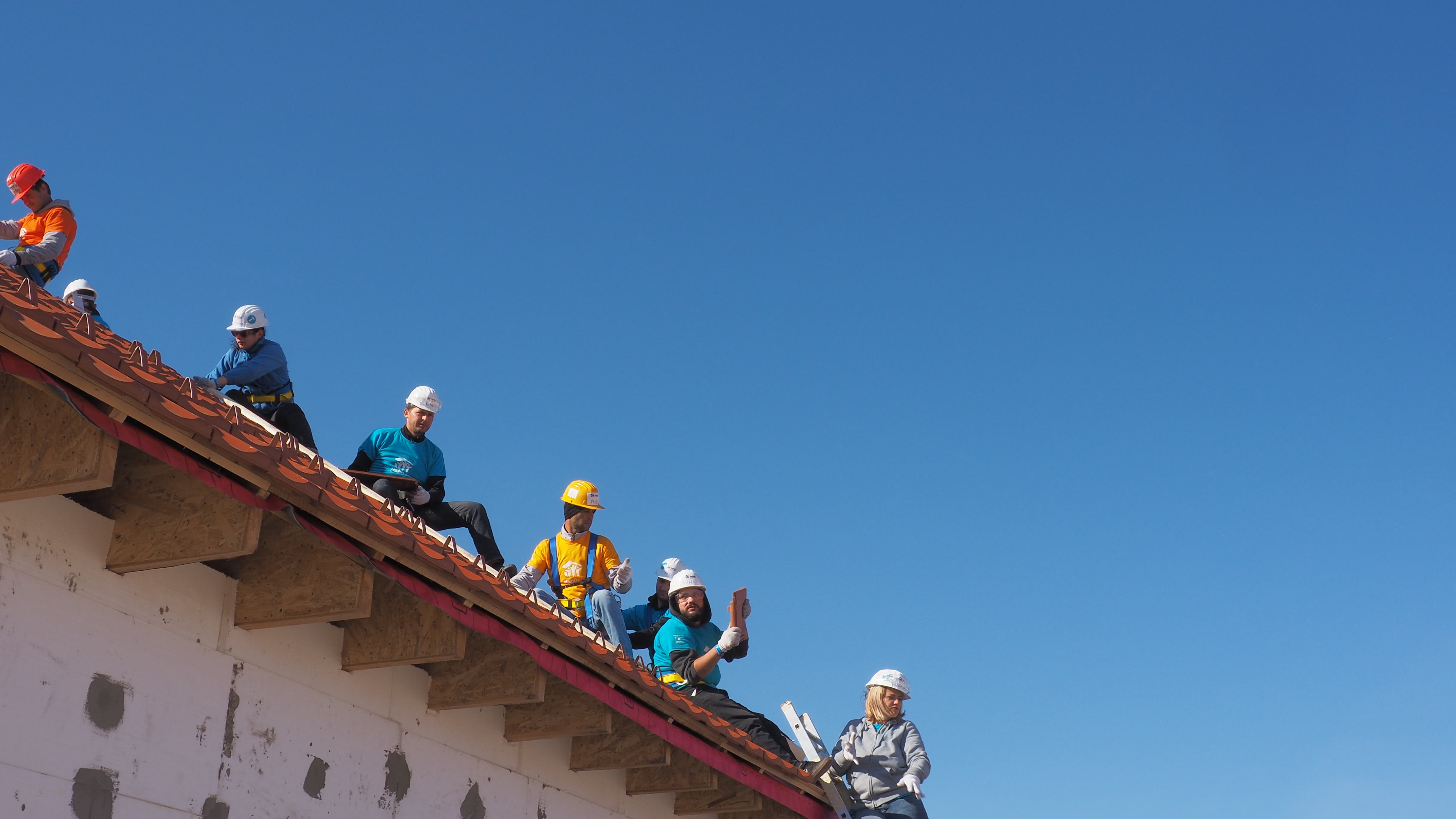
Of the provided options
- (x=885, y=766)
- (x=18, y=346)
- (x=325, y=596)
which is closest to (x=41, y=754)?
(x=325, y=596)

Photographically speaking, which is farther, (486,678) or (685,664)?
(685,664)

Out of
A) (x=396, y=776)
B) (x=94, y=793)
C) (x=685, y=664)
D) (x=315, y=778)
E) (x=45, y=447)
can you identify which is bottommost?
(x=94, y=793)

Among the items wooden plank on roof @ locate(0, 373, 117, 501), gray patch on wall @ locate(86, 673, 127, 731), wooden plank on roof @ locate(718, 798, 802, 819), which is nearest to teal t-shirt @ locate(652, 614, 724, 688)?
wooden plank on roof @ locate(718, 798, 802, 819)

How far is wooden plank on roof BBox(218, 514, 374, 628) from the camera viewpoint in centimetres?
578

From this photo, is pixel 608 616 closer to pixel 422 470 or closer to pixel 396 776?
pixel 422 470

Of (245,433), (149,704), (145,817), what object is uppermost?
(245,433)

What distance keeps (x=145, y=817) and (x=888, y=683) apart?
5.54m

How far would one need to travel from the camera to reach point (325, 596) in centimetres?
582

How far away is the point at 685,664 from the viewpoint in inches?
408

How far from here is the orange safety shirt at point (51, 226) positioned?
8.43 m

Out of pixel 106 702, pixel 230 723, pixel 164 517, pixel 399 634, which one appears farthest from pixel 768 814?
pixel 164 517

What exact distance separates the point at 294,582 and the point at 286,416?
334cm

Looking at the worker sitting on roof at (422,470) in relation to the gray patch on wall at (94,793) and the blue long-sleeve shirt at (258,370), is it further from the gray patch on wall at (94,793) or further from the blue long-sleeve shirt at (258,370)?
the gray patch on wall at (94,793)

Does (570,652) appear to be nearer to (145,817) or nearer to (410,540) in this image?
(410,540)
